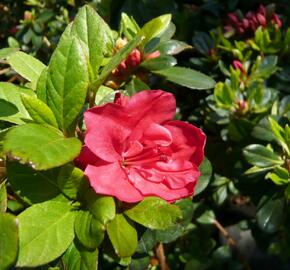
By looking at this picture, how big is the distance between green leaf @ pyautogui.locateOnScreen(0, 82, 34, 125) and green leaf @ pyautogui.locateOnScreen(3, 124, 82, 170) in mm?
120

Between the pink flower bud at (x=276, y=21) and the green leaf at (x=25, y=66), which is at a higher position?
the green leaf at (x=25, y=66)

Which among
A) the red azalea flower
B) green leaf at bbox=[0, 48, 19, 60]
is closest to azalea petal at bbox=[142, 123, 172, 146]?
the red azalea flower

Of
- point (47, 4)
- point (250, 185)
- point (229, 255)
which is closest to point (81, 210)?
point (250, 185)

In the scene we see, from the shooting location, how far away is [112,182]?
0.83 metres

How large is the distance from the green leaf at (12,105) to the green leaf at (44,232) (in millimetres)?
171

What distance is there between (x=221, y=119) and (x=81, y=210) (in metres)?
0.91

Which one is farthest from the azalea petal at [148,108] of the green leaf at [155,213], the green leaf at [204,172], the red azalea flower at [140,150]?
the green leaf at [204,172]

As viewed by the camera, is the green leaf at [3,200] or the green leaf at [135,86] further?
the green leaf at [135,86]

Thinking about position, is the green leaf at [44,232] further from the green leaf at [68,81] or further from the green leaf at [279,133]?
the green leaf at [279,133]

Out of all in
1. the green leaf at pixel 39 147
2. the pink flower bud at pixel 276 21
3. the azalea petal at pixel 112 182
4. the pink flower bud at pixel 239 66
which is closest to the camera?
the green leaf at pixel 39 147

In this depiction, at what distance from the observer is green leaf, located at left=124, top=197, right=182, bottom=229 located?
2.76 feet

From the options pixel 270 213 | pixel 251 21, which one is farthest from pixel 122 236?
pixel 251 21

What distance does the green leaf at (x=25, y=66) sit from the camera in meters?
1.00

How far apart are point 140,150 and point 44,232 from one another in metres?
0.22
